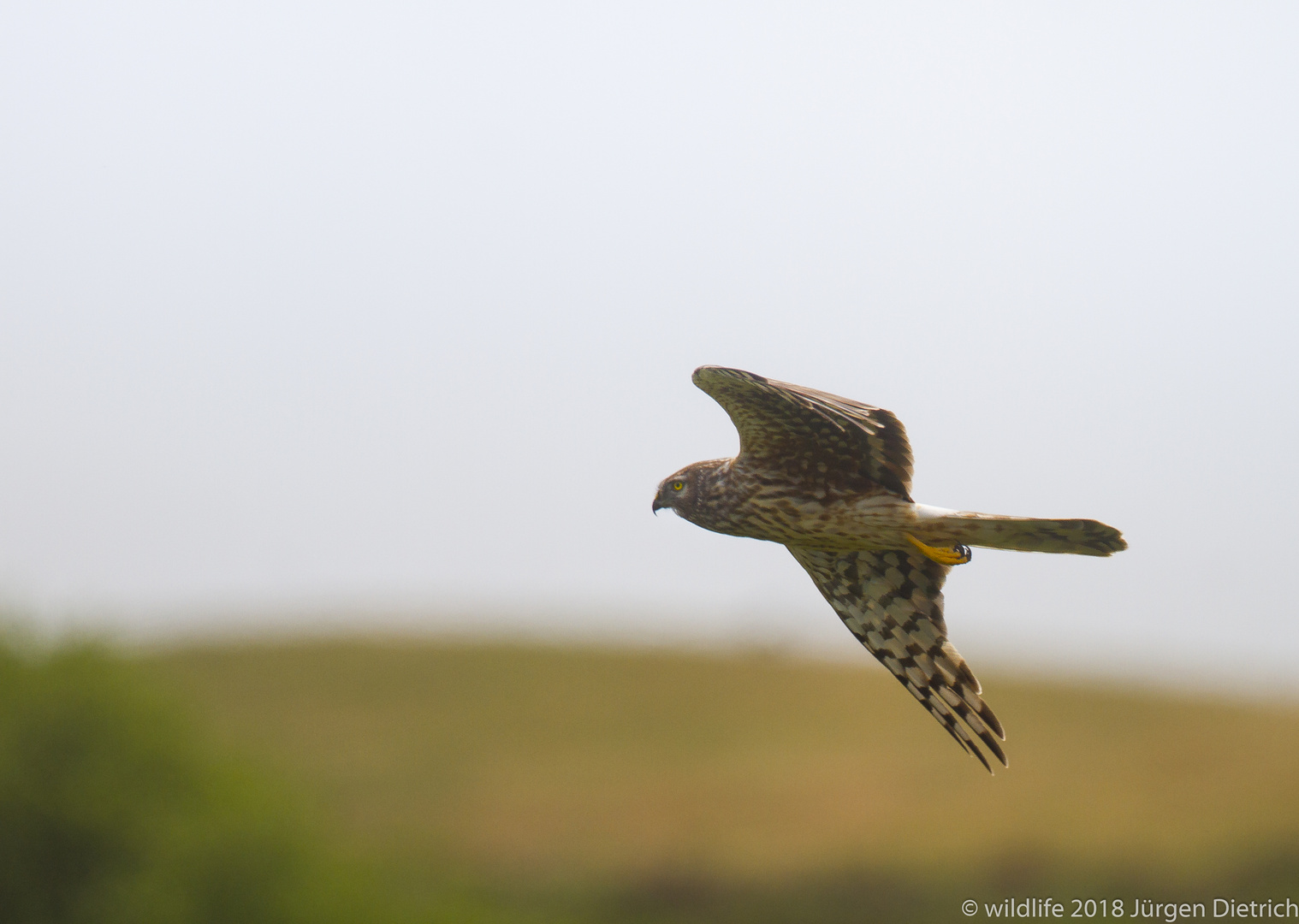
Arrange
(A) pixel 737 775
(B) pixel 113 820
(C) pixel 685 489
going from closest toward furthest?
(C) pixel 685 489 → (B) pixel 113 820 → (A) pixel 737 775

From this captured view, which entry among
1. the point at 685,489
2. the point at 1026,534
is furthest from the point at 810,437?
the point at 1026,534

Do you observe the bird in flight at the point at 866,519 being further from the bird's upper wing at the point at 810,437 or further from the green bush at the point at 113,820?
the green bush at the point at 113,820

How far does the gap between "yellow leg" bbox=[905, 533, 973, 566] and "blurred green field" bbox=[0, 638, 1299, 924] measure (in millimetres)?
40935

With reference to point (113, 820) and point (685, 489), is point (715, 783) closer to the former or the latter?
point (113, 820)

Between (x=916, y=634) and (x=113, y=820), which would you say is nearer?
(x=916, y=634)

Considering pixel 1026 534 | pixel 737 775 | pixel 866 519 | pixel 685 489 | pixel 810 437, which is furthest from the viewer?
pixel 737 775

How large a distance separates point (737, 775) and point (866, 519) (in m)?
70.1

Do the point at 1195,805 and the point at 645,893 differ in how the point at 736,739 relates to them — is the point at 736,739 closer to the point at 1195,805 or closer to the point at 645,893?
the point at 645,893

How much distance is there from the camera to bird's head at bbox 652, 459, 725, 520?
6055 mm

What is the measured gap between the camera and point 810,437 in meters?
5.75

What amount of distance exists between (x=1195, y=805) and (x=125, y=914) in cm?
5508

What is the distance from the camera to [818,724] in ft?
255

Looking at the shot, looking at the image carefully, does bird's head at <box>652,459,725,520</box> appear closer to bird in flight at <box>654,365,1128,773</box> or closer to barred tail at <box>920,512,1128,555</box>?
bird in flight at <box>654,365,1128,773</box>

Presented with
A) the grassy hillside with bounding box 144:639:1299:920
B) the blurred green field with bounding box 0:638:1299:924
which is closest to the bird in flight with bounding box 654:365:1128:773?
the blurred green field with bounding box 0:638:1299:924
